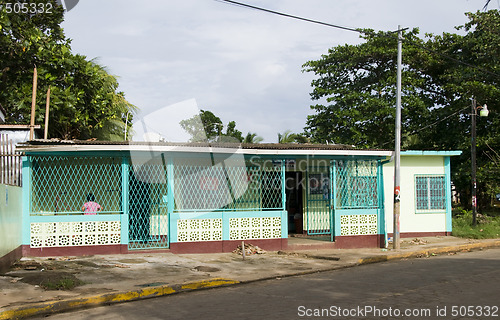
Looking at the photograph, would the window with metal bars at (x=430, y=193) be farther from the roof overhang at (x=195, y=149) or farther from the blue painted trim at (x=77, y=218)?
the blue painted trim at (x=77, y=218)

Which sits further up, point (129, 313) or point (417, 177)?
point (417, 177)

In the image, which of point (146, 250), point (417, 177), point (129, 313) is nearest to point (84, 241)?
point (146, 250)

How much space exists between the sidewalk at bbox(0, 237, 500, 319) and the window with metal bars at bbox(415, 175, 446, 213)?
2.12m

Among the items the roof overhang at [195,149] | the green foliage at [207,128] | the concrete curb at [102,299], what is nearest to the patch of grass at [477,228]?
the roof overhang at [195,149]

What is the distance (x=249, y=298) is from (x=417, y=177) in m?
10.4

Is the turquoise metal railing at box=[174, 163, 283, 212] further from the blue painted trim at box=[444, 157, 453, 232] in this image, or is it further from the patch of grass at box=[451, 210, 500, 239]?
the patch of grass at box=[451, 210, 500, 239]

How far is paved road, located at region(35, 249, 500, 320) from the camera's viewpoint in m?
6.67

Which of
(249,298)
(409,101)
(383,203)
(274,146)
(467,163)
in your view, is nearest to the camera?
(249,298)

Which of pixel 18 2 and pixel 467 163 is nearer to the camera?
pixel 18 2

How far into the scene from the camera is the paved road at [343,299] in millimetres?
6672

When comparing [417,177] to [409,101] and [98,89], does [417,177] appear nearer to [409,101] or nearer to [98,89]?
[409,101]

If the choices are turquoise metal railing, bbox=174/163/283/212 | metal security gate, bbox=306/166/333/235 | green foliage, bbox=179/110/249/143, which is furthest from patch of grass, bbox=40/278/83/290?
green foliage, bbox=179/110/249/143

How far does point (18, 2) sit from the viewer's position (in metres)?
16.4

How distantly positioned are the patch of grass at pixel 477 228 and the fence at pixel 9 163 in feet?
45.3
